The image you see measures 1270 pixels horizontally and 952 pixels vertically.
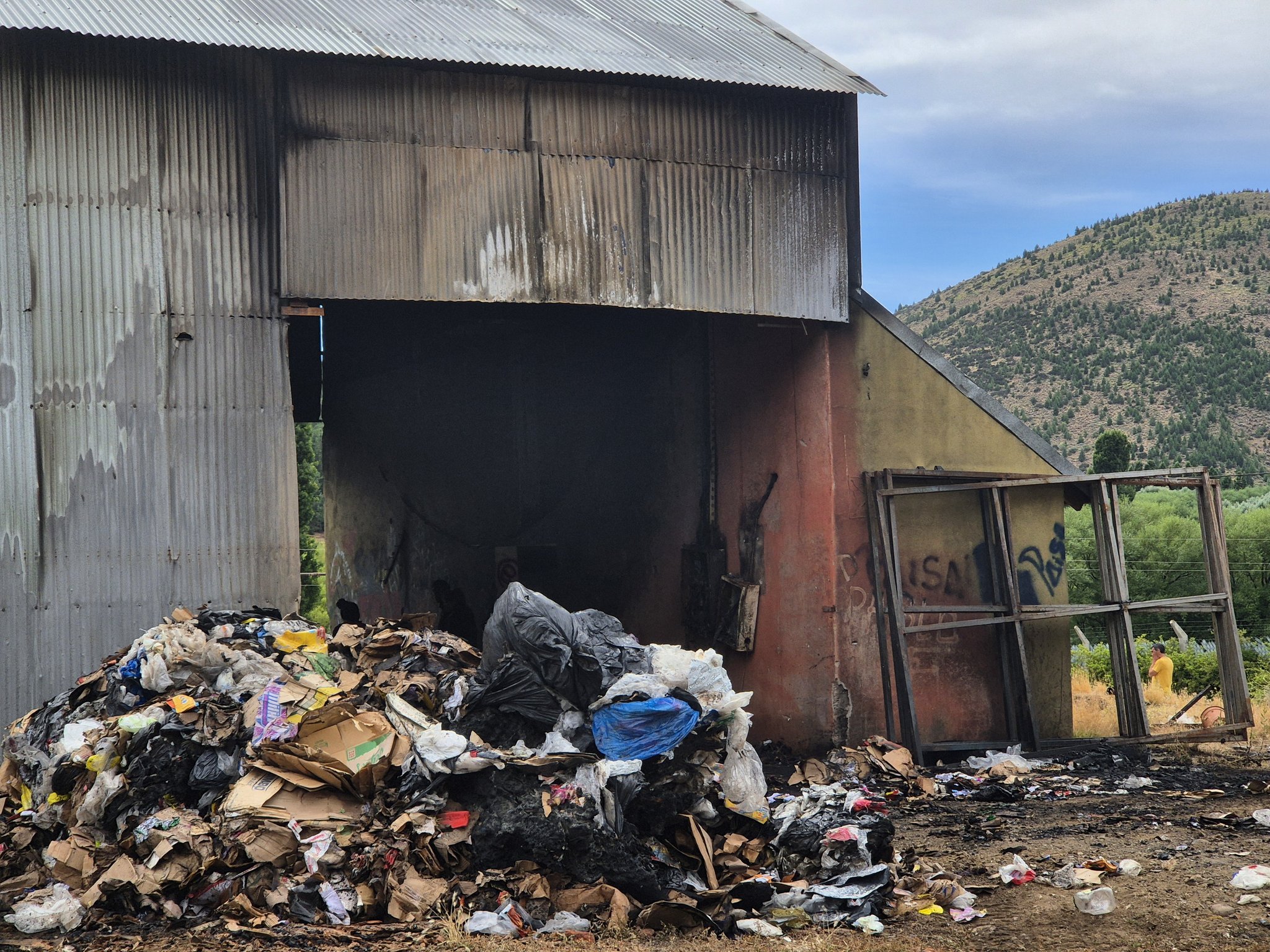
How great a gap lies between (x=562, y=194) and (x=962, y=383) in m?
4.06

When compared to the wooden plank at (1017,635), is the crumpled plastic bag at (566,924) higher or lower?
lower

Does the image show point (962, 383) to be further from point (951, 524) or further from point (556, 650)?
point (556, 650)

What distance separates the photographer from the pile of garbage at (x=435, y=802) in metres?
6.25

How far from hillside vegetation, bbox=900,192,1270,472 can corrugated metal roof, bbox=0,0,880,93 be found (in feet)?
94.3

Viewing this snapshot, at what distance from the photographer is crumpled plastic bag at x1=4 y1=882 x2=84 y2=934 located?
6.02 metres

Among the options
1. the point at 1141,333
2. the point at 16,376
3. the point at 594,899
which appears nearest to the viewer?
the point at 594,899

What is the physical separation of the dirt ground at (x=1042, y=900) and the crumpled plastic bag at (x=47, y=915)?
0.19ft

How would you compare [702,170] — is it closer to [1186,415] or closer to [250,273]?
[250,273]

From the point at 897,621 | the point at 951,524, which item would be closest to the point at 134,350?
the point at 897,621

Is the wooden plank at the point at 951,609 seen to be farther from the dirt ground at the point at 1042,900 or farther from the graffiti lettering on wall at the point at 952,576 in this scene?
the dirt ground at the point at 1042,900

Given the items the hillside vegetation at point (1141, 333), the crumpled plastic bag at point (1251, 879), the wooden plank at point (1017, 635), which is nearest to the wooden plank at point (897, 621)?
the wooden plank at point (1017, 635)

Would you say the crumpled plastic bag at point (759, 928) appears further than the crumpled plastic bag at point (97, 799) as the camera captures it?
No

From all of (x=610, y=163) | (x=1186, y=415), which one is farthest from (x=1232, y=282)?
(x=610, y=163)

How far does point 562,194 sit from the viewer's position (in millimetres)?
9742
